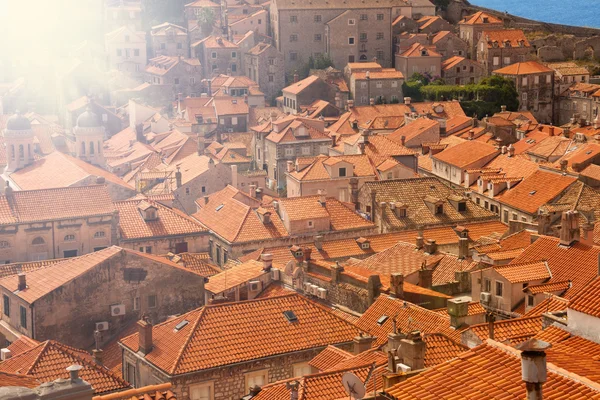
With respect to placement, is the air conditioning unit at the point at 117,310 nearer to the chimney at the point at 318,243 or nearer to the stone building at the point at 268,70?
the chimney at the point at 318,243

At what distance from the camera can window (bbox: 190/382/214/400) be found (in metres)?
27.1

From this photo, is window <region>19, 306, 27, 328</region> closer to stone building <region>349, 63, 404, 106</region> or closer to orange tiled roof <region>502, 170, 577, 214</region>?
orange tiled roof <region>502, 170, 577, 214</region>

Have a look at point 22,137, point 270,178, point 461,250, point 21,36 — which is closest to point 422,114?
point 270,178

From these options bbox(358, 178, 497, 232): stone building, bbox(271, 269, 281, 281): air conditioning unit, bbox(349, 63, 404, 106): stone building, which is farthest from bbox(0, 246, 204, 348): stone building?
bbox(349, 63, 404, 106): stone building

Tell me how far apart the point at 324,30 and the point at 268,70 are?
235 inches

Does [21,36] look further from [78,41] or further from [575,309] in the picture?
[575,309]

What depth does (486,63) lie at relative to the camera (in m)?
97.1

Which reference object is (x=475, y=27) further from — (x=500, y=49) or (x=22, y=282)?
(x=22, y=282)

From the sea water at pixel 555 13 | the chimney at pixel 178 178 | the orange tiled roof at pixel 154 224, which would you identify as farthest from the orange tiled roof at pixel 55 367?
the sea water at pixel 555 13

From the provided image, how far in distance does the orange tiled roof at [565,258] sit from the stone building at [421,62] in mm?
58953

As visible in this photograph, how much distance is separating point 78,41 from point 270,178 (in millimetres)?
52594

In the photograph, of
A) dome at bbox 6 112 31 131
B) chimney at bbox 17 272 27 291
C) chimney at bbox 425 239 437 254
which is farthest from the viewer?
dome at bbox 6 112 31 131

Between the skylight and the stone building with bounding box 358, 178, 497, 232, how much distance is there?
21115 millimetres

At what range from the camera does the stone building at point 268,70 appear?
93.3m
